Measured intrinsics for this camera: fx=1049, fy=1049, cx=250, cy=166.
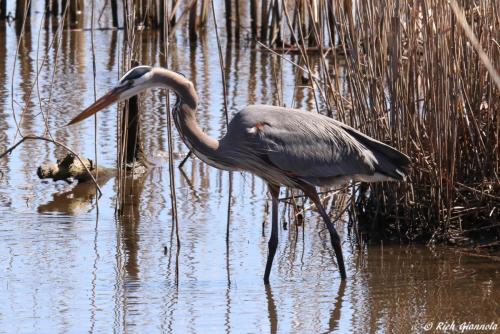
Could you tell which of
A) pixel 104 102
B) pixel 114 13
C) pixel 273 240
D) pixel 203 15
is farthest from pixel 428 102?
pixel 114 13

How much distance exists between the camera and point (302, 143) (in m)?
5.33

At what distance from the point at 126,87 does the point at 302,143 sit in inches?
37.3

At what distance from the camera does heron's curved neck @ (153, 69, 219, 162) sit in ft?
16.8

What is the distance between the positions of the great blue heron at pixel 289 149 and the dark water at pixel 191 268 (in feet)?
0.98

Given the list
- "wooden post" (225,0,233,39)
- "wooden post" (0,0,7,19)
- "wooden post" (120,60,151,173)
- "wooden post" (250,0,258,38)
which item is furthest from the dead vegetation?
"wooden post" (0,0,7,19)

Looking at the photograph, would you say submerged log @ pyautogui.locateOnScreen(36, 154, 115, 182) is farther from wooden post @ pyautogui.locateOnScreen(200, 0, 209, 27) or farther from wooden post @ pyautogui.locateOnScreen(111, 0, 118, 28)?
wooden post @ pyautogui.locateOnScreen(111, 0, 118, 28)

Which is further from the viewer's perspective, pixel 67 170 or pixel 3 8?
pixel 3 8

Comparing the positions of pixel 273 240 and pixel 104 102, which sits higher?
pixel 104 102

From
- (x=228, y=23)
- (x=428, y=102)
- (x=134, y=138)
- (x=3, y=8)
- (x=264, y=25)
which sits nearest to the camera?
(x=428, y=102)

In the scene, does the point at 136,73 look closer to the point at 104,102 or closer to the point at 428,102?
the point at 104,102

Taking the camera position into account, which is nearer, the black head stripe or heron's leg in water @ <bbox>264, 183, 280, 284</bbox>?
the black head stripe

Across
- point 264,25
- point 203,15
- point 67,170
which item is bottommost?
point 67,170

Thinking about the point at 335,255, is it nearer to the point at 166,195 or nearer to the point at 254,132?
the point at 254,132

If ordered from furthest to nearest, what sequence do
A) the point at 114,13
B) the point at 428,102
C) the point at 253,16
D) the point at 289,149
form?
1. the point at 114,13
2. the point at 253,16
3. the point at 428,102
4. the point at 289,149
